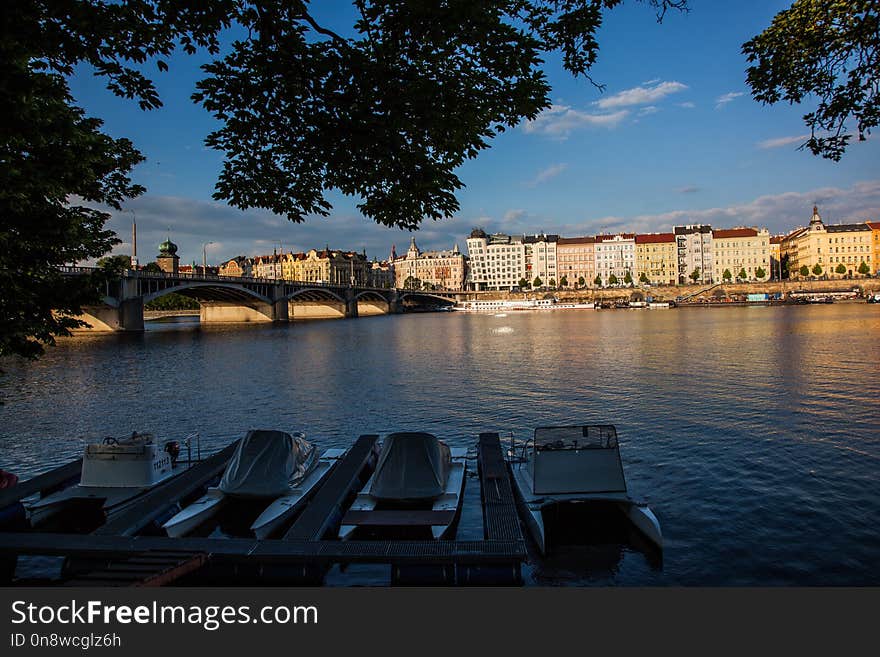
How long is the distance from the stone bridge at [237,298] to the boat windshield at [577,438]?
13.7 m

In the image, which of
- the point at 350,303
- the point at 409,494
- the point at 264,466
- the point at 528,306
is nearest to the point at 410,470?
the point at 409,494

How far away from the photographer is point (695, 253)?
643 ft

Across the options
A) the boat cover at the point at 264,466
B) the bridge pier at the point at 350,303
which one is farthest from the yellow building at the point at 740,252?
the boat cover at the point at 264,466

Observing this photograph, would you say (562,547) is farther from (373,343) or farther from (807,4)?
(373,343)

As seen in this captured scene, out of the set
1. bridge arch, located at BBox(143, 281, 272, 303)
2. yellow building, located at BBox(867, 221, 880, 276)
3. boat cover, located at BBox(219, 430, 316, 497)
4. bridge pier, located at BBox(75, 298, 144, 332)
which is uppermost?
yellow building, located at BBox(867, 221, 880, 276)

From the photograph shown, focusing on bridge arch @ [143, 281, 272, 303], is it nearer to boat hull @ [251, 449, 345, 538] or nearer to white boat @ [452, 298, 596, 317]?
boat hull @ [251, 449, 345, 538]

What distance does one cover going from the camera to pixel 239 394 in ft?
110

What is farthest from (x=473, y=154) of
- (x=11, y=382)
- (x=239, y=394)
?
(x=11, y=382)

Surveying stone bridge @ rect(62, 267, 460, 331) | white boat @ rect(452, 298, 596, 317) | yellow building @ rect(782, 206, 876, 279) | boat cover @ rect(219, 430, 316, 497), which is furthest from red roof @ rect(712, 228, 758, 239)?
boat cover @ rect(219, 430, 316, 497)

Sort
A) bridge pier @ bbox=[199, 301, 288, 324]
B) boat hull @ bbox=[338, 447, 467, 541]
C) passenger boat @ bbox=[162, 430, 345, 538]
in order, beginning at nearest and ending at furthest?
boat hull @ bbox=[338, 447, 467, 541] < passenger boat @ bbox=[162, 430, 345, 538] < bridge pier @ bbox=[199, 301, 288, 324]

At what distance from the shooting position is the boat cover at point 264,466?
46.7ft

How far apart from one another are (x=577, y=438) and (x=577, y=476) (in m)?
0.86

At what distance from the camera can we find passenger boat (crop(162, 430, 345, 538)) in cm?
Result: 1326

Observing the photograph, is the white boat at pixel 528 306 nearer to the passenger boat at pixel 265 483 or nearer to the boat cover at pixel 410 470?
the passenger boat at pixel 265 483
